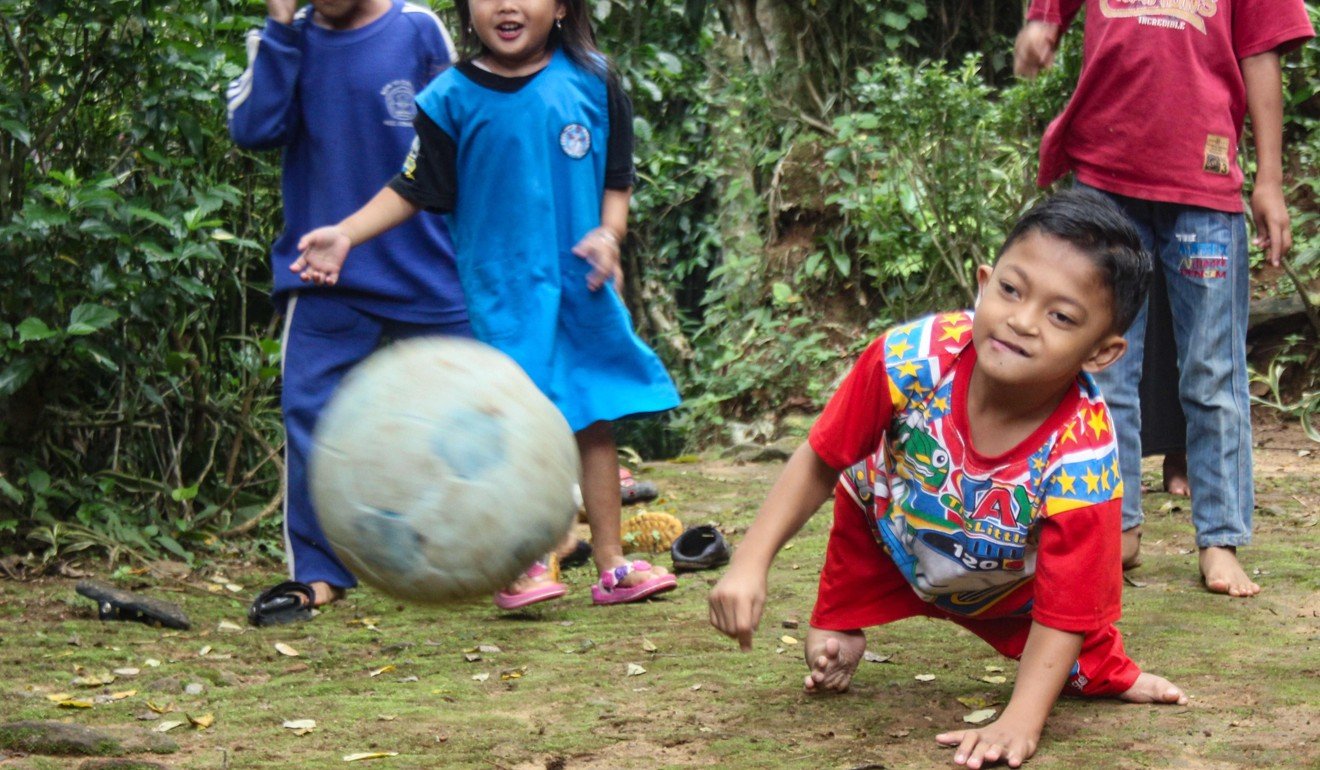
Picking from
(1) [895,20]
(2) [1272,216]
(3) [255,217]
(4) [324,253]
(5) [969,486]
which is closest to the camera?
(5) [969,486]

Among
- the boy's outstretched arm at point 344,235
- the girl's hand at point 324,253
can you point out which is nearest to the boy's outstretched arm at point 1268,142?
the boy's outstretched arm at point 344,235

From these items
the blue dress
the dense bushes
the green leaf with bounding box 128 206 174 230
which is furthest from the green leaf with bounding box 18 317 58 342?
the blue dress

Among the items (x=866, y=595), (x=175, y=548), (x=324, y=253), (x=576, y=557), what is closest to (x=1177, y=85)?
(x=866, y=595)

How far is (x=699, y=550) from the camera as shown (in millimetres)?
4227

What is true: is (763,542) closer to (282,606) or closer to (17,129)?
(282,606)

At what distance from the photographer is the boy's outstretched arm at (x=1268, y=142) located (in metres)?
3.51

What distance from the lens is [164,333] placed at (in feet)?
15.3

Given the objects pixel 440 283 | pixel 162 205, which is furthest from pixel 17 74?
pixel 440 283

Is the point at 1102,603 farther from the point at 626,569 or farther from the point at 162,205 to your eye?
the point at 162,205

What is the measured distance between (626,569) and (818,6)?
528 centimetres

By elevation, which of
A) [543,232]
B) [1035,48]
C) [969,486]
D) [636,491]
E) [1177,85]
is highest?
[1035,48]

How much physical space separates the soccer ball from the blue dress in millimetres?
1024

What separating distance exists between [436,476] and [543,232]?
51.4 inches

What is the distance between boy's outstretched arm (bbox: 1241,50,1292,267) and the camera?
3.51 meters
